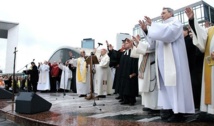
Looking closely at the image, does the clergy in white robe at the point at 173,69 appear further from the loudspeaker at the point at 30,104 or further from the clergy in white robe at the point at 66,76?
the clergy in white robe at the point at 66,76

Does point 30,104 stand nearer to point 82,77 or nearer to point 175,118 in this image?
point 175,118

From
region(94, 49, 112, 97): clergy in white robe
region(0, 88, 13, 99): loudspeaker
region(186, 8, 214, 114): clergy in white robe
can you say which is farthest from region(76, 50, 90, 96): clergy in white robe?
region(186, 8, 214, 114): clergy in white robe

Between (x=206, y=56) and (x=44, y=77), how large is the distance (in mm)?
10803

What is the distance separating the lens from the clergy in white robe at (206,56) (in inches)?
156

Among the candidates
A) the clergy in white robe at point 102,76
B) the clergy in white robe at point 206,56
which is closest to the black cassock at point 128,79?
the clergy in white robe at point 102,76

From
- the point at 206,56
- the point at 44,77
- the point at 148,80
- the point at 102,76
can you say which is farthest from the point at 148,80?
the point at 44,77

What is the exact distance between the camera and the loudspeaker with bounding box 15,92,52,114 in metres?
5.30

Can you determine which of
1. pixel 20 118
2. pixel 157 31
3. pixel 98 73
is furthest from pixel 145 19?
pixel 98 73

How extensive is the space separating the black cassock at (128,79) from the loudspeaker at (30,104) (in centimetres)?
218

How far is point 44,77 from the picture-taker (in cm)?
1345

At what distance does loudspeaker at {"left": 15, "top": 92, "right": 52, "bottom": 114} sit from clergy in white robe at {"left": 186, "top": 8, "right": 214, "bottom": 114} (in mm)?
3547

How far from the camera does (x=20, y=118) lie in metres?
5.08

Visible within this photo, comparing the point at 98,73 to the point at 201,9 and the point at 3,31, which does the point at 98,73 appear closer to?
the point at 201,9

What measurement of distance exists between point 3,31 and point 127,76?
40003 millimetres
